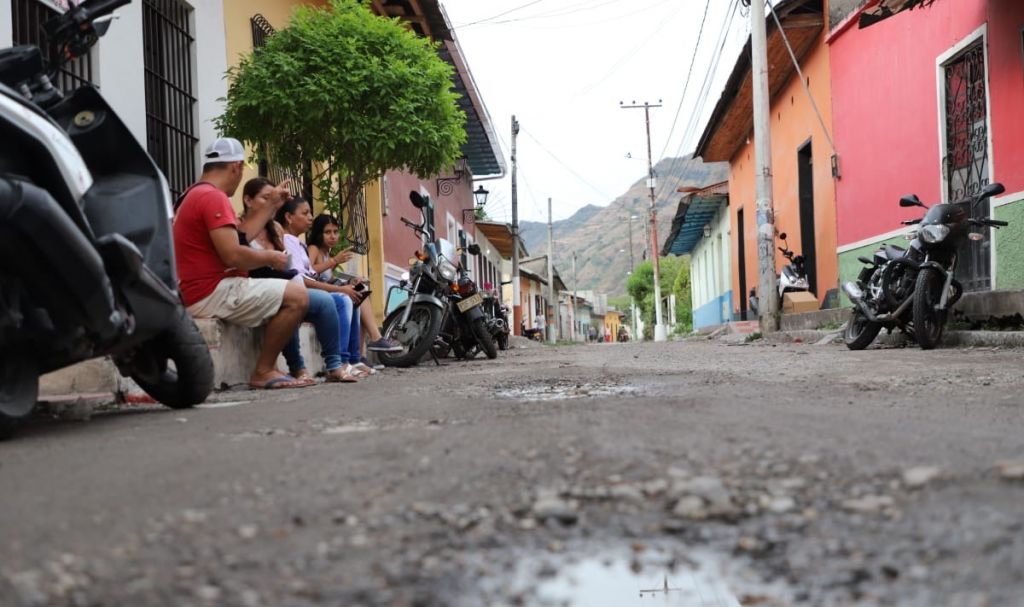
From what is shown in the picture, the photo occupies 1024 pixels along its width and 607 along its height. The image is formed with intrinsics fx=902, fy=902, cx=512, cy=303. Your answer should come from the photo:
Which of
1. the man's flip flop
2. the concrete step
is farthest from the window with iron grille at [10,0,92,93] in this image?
the man's flip flop

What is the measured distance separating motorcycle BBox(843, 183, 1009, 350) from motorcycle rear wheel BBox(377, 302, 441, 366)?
11.3ft

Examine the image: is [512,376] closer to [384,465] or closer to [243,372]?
[243,372]

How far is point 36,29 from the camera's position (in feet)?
16.1

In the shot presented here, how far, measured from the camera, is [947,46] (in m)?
8.65

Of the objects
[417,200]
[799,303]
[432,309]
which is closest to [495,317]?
[417,200]

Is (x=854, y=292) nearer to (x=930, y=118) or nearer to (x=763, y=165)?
(x=930, y=118)

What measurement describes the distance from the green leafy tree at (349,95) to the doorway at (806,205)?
898cm

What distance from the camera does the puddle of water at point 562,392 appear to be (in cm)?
364

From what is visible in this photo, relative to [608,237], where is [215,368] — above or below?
below

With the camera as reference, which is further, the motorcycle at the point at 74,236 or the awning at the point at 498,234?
the awning at the point at 498,234

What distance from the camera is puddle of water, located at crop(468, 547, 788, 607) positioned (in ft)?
4.04

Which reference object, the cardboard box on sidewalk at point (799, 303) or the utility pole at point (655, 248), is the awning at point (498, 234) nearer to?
the utility pole at point (655, 248)

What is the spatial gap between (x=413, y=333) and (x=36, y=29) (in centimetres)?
338

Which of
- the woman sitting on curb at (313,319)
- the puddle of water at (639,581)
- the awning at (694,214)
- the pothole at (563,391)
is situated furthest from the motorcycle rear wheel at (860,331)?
the awning at (694,214)
